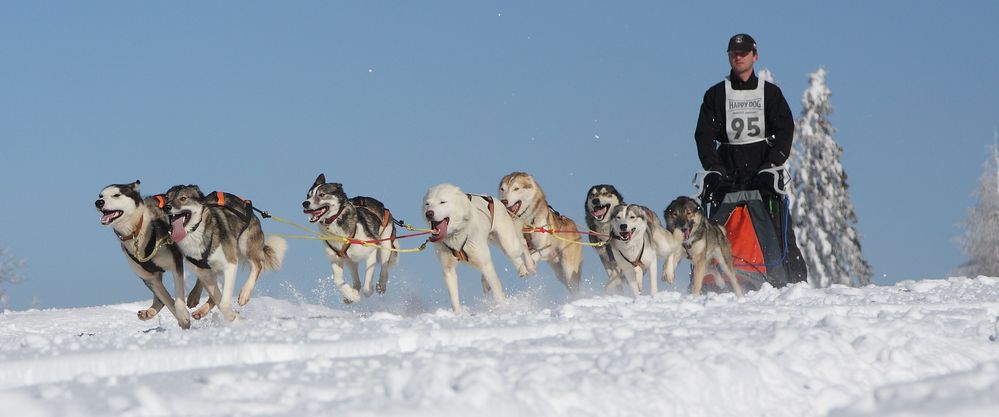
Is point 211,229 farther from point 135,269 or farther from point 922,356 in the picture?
point 922,356

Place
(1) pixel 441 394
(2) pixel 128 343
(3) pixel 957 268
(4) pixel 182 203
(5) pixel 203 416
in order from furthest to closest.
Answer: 1. (3) pixel 957 268
2. (4) pixel 182 203
3. (2) pixel 128 343
4. (1) pixel 441 394
5. (5) pixel 203 416

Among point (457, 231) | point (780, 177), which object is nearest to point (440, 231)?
point (457, 231)

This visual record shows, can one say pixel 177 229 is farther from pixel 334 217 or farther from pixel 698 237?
pixel 698 237

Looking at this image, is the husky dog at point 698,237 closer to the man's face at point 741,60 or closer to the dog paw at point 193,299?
the man's face at point 741,60

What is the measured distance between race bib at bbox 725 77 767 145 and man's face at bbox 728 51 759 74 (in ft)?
0.55

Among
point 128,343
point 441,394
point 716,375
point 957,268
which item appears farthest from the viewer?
point 957,268

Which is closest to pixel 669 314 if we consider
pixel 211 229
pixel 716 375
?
pixel 716 375

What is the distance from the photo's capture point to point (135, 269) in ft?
23.7

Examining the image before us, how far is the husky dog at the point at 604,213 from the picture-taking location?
9109mm

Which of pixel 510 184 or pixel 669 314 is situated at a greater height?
pixel 510 184

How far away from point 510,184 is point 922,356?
5279mm

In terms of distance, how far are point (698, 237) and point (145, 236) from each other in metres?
3.92

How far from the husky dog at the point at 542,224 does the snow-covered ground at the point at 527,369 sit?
143 inches

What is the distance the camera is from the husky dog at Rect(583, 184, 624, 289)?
29.9 ft
